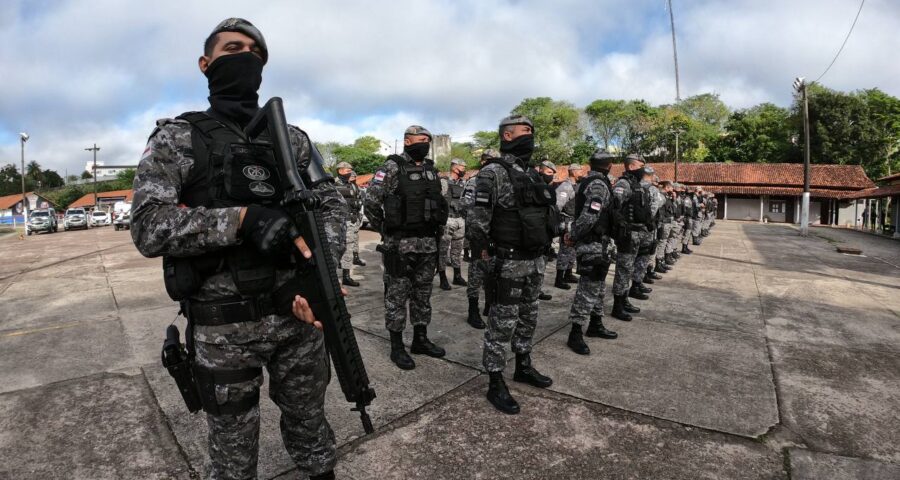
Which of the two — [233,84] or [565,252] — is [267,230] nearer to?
[233,84]

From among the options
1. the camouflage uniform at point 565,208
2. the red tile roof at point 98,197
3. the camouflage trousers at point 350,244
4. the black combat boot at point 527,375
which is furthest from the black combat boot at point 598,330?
the red tile roof at point 98,197

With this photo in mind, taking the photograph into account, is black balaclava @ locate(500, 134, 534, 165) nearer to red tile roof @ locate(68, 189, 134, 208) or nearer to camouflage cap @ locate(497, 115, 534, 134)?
camouflage cap @ locate(497, 115, 534, 134)

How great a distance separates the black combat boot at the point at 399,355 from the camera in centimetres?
379

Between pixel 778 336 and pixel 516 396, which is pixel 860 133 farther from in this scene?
pixel 516 396

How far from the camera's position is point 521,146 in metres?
3.34

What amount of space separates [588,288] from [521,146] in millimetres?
1751

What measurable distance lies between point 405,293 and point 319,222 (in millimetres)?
2357

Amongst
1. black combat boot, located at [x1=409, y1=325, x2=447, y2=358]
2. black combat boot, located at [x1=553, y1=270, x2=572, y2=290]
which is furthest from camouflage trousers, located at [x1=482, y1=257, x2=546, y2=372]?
black combat boot, located at [x1=553, y1=270, x2=572, y2=290]

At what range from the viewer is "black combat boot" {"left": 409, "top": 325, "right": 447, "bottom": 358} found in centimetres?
408

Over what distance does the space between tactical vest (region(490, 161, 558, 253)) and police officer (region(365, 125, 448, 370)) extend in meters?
0.95

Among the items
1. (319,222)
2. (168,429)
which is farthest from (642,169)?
(168,429)

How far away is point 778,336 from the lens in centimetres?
478

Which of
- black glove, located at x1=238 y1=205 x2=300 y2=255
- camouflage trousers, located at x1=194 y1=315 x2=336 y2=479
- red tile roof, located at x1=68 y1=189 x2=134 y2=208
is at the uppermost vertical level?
red tile roof, located at x1=68 y1=189 x2=134 y2=208

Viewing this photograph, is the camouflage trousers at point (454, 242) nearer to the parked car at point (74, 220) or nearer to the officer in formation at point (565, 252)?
the officer in formation at point (565, 252)
